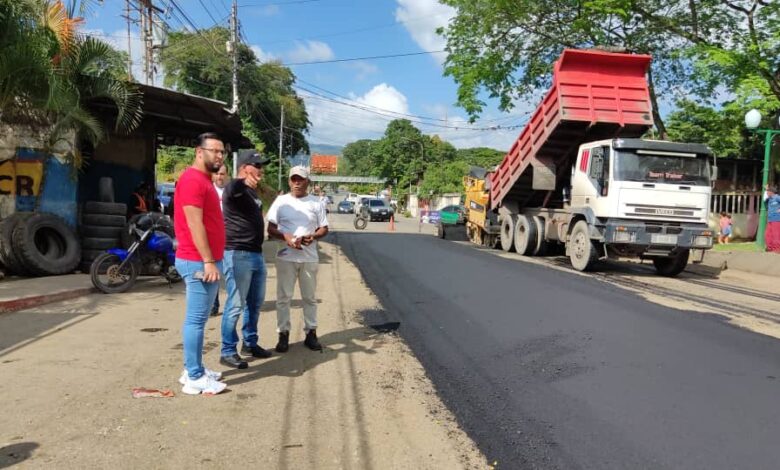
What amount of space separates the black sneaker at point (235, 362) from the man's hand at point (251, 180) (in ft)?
4.81

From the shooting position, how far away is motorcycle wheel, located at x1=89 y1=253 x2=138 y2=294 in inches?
323

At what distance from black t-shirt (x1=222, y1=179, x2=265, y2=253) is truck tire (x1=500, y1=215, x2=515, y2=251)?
12.6m

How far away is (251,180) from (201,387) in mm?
1837

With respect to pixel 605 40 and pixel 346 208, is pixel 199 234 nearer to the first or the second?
pixel 605 40

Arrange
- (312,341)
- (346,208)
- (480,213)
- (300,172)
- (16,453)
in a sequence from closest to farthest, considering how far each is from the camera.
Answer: (16,453) → (300,172) → (312,341) → (480,213) → (346,208)

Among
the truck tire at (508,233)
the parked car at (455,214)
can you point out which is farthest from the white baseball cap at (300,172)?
the parked car at (455,214)

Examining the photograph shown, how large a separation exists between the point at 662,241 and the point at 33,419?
1074cm

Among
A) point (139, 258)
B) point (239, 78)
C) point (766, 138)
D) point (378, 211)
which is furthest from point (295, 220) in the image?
point (239, 78)

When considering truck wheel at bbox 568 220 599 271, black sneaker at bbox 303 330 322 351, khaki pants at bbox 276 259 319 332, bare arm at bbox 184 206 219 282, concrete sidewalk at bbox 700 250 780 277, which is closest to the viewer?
bare arm at bbox 184 206 219 282

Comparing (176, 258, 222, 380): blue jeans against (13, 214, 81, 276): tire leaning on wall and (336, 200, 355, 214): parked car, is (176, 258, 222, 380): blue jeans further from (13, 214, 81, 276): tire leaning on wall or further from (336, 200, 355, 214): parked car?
(336, 200, 355, 214): parked car

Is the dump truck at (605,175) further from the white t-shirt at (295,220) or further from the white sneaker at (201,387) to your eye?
the white sneaker at (201,387)

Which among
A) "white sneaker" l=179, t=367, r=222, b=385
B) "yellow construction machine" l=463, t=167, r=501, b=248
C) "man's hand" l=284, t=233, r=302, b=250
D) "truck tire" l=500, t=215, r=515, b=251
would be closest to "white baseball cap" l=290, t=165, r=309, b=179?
"man's hand" l=284, t=233, r=302, b=250

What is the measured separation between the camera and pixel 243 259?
510 cm

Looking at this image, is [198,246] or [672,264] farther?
[672,264]
